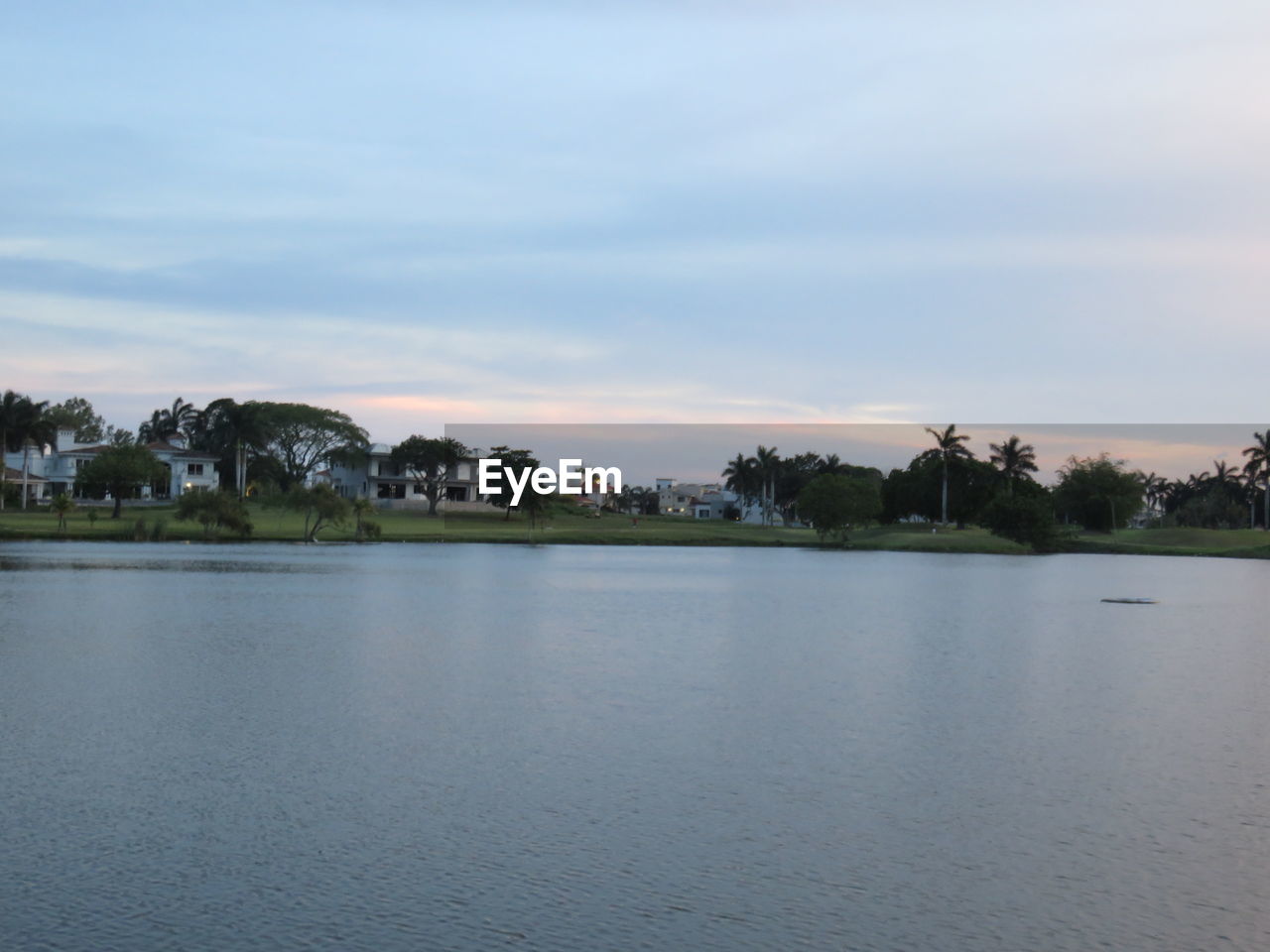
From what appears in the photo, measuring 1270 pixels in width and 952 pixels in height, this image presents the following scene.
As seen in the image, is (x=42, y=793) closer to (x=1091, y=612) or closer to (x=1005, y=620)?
(x=1005, y=620)

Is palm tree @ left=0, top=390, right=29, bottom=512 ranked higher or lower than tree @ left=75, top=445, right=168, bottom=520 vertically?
higher

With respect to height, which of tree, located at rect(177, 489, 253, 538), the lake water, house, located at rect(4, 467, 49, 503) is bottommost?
the lake water

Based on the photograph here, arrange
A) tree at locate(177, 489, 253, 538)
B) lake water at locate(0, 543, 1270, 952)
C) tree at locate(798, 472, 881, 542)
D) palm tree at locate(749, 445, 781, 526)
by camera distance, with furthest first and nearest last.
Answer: palm tree at locate(749, 445, 781, 526) → tree at locate(798, 472, 881, 542) → tree at locate(177, 489, 253, 538) → lake water at locate(0, 543, 1270, 952)

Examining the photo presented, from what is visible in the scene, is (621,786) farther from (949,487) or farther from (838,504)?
(949,487)

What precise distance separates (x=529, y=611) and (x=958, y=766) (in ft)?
89.8

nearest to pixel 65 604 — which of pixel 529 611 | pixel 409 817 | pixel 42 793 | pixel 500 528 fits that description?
pixel 529 611

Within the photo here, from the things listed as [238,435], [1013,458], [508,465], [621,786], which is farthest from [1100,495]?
[621,786]

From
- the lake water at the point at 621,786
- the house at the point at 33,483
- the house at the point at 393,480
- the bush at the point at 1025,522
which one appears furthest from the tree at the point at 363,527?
the lake water at the point at 621,786

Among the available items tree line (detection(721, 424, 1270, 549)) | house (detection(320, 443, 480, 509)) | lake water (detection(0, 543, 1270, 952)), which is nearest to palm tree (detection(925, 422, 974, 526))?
tree line (detection(721, 424, 1270, 549))

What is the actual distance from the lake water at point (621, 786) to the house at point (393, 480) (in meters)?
Answer: 114

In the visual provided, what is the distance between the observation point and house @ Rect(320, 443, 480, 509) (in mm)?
152875

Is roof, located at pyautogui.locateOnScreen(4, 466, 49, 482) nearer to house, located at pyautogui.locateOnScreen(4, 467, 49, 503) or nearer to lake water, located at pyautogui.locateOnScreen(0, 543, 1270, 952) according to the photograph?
house, located at pyautogui.locateOnScreen(4, 467, 49, 503)

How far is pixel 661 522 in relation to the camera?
158 m

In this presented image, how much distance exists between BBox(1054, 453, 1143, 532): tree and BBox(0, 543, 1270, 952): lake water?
120504 mm
